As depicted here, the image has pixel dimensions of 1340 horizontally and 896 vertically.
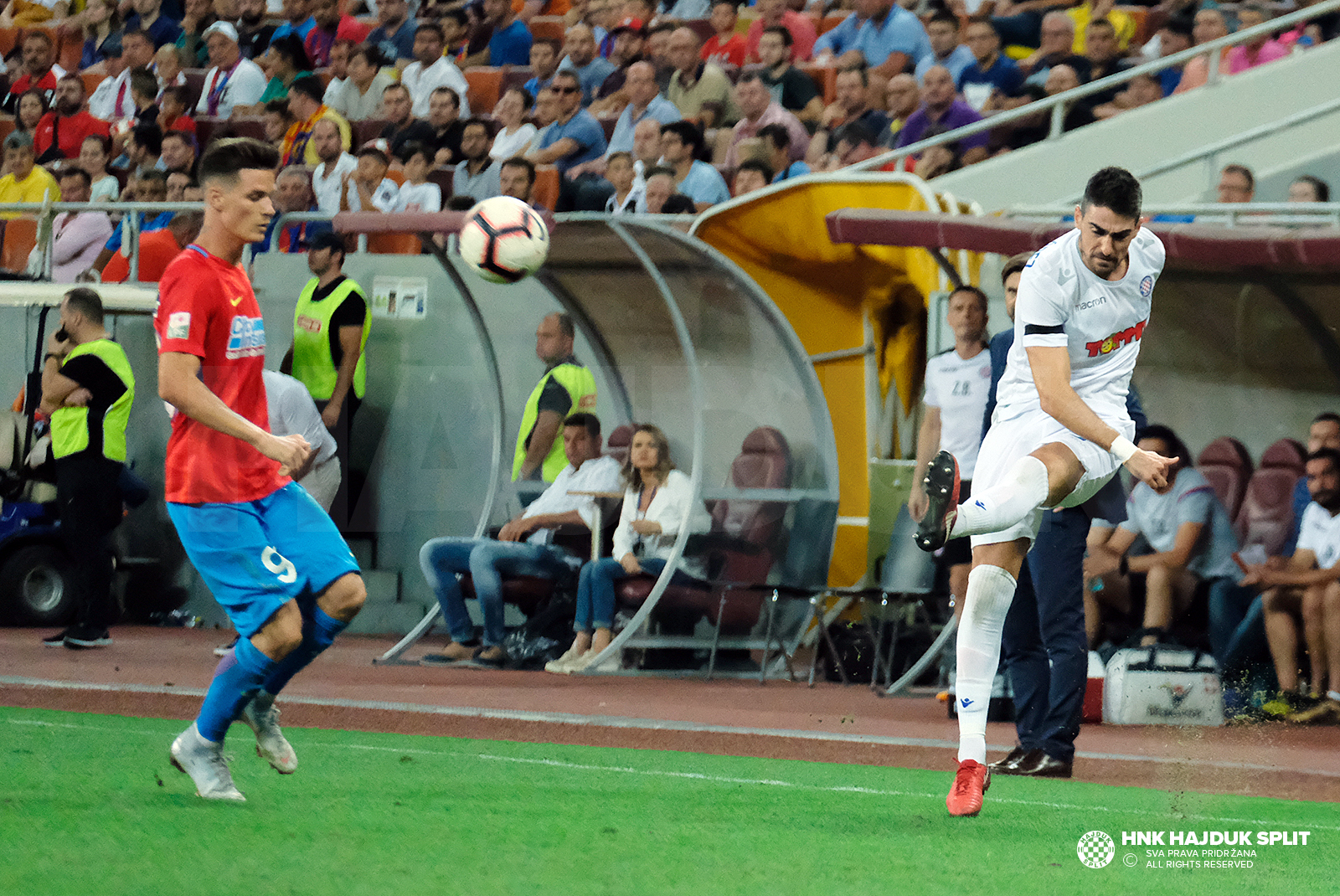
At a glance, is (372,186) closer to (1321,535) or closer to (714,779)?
(1321,535)

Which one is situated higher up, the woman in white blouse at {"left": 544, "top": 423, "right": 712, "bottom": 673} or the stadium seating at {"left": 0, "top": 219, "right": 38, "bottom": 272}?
the stadium seating at {"left": 0, "top": 219, "right": 38, "bottom": 272}

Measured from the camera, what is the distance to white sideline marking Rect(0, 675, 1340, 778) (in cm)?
755

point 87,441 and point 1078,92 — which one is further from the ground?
point 1078,92

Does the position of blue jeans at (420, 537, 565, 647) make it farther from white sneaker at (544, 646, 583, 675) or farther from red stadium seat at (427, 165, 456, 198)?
red stadium seat at (427, 165, 456, 198)

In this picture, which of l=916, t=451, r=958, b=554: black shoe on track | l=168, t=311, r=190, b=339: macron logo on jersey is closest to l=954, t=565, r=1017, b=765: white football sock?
l=916, t=451, r=958, b=554: black shoe on track

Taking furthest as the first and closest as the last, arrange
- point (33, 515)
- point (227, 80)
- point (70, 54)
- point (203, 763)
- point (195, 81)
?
point (70, 54) → point (195, 81) → point (227, 80) → point (33, 515) → point (203, 763)

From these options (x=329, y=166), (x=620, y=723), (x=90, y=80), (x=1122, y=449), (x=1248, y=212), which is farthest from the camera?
(x=90, y=80)

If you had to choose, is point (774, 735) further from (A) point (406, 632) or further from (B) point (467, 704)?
(A) point (406, 632)

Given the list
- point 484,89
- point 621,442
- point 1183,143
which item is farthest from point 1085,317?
point 484,89

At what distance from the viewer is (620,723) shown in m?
8.28

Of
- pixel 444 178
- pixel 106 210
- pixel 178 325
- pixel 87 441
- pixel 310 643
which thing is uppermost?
pixel 444 178

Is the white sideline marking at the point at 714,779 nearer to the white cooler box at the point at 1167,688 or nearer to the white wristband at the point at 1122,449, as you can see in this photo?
the white wristband at the point at 1122,449

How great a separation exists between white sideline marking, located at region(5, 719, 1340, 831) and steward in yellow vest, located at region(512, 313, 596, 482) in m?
3.90

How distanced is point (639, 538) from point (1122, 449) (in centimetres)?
524
